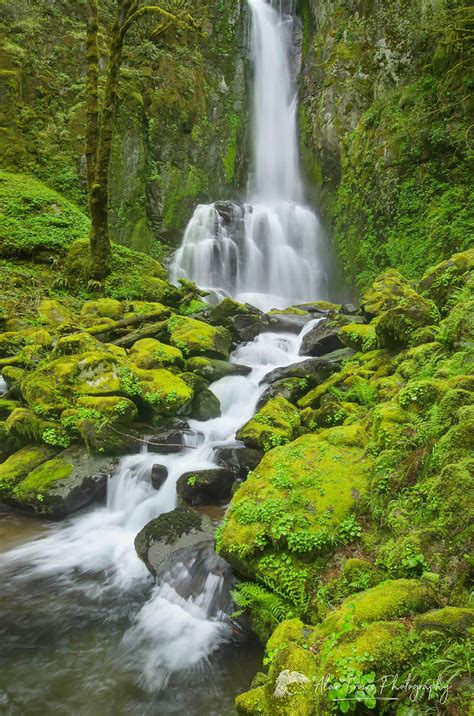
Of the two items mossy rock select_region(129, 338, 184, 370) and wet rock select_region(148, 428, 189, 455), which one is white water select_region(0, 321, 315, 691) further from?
mossy rock select_region(129, 338, 184, 370)

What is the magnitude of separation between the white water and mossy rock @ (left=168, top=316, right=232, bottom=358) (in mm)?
1877

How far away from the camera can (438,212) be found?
39.8ft

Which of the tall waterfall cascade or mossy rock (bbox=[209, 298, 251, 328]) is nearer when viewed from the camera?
mossy rock (bbox=[209, 298, 251, 328])

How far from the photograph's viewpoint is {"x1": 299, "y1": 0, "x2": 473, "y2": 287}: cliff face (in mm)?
11828

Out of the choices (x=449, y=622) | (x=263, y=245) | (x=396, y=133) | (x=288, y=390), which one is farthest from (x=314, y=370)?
(x=263, y=245)

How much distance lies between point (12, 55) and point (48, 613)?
19.0m

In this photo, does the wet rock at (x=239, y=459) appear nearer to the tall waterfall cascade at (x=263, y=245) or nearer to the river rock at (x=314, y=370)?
the river rock at (x=314, y=370)

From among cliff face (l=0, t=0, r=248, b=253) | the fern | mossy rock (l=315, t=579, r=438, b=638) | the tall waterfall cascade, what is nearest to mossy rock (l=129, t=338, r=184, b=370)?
the fern

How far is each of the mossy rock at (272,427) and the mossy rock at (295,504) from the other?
5.61 feet

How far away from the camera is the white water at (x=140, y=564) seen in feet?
12.6

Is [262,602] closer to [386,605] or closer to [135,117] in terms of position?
[386,605]

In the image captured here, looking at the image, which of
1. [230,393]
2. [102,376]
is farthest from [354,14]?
[102,376]

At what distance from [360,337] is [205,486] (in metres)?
4.28

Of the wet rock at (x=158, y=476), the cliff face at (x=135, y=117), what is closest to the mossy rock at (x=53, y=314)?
the wet rock at (x=158, y=476)
